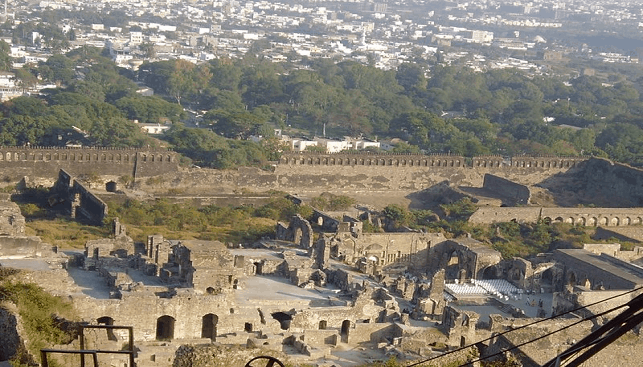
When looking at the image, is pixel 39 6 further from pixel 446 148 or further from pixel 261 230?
pixel 261 230

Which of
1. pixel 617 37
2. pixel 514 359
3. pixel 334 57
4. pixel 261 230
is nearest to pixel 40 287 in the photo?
pixel 514 359

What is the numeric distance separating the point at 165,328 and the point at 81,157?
22220mm

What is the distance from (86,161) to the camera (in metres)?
45.2

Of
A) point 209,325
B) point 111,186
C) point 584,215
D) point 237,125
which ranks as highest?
point 209,325

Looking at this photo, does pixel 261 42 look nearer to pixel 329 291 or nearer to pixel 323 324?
pixel 329 291

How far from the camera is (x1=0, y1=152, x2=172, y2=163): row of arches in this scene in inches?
1731

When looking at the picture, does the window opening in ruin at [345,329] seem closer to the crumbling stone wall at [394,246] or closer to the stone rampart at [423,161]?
the crumbling stone wall at [394,246]

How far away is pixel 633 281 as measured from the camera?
31.3 metres

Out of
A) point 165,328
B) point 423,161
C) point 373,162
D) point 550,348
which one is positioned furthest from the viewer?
point 423,161

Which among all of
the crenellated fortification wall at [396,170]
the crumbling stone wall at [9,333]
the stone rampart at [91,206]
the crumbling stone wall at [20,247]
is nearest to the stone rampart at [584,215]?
the crenellated fortification wall at [396,170]

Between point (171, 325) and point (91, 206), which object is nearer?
point (171, 325)

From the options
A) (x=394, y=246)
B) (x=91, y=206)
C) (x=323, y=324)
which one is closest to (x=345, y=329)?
(x=323, y=324)

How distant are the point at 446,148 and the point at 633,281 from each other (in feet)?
87.4

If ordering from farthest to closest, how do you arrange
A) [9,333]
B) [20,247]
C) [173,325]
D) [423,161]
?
[423,161] < [20,247] < [173,325] < [9,333]
